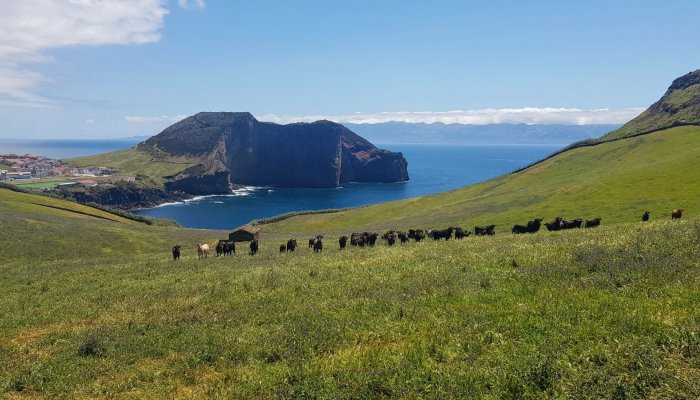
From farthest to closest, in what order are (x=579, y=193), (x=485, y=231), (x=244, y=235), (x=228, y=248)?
(x=579, y=193) < (x=244, y=235) < (x=485, y=231) < (x=228, y=248)

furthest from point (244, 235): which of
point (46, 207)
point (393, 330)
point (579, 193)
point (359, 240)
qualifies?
point (393, 330)

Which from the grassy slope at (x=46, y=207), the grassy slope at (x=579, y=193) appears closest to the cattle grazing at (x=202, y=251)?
the grassy slope at (x=579, y=193)

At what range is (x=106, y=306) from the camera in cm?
2177

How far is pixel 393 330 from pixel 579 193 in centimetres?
6999

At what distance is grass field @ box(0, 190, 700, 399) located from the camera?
10.5 metres

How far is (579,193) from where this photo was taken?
74625mm

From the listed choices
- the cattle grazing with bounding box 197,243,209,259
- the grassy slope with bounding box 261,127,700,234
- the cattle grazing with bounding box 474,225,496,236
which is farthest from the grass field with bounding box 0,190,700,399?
the grassy slope with bounding box 261,127,700,234

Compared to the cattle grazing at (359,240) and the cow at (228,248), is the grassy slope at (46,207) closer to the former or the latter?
the cow at (228,248)

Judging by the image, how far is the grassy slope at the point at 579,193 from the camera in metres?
61.5

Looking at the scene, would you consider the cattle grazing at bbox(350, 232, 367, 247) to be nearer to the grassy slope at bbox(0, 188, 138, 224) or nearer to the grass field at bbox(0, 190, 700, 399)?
the grass field at bbox(0, 190, 700, 399)

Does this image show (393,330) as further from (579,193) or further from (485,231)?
(579,193)

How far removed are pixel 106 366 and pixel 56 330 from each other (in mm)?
6067

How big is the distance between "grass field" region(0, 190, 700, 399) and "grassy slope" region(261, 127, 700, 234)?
4064cm

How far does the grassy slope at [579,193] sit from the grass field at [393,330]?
4064 cm
